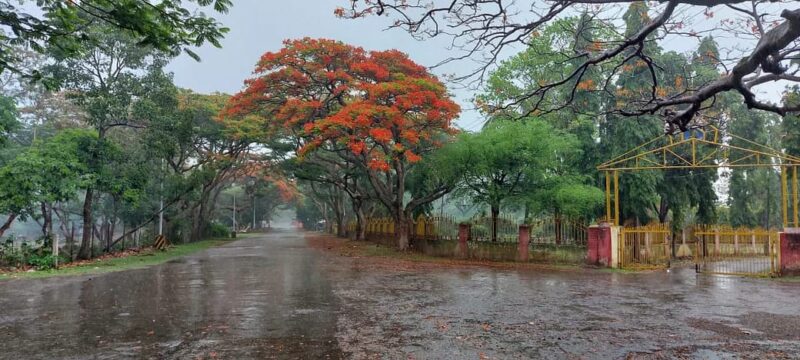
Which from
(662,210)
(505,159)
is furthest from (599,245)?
(662,210)

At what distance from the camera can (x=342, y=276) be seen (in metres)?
13.1

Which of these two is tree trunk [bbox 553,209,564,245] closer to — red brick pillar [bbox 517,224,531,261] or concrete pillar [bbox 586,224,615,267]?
red brick pillar [bbox 517,224,531,261]

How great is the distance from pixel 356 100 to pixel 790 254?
566 inches

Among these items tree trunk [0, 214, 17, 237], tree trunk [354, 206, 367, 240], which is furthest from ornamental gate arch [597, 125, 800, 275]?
tree trunk [0, 214, 17, 237]

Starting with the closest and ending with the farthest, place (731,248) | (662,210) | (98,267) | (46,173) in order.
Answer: (46,173) < (98,267) < (731,248) < (662,210)

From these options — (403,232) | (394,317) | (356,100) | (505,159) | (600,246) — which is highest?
(356,100)

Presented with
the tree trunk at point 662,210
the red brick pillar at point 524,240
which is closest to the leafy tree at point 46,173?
the red brick pillar at point 524,240

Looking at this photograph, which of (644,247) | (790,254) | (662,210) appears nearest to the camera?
(790,254)

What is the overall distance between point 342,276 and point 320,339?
279 inches

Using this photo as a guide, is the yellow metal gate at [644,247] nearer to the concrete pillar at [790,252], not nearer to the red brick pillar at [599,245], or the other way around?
the red brick pillar at [599,245]

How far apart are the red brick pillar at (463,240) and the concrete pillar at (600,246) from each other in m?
4.56

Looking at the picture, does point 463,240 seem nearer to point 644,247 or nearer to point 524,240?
point 524,240

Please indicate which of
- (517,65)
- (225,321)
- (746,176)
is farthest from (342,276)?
(746,176)

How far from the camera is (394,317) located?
750 centimetres
